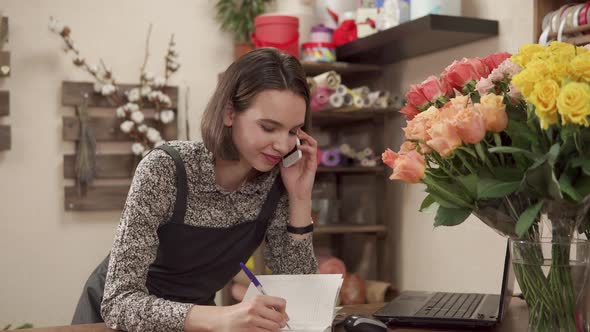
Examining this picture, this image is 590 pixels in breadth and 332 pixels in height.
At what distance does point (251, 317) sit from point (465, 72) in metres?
0.57

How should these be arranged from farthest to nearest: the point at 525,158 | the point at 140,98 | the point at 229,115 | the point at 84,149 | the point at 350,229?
the point at 140,98 → the point at 84,149 → the point at 350,229 → the point at 229,115 → the point at 525,158

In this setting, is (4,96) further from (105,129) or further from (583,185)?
(583,185)

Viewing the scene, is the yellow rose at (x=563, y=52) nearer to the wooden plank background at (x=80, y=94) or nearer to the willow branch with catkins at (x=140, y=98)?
the willow branch with catkins at (x=140, y=98)

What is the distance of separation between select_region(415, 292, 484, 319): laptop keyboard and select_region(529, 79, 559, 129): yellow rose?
1.96 feet

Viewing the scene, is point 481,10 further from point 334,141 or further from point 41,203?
point 41,203

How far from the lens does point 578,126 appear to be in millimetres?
977

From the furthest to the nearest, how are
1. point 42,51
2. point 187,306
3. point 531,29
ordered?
point 42,51 → point 531,29 → point 187,306

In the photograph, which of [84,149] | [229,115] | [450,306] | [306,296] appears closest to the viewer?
[306,296]

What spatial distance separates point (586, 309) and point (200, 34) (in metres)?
3.10

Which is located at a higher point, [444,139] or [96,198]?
[444,139]

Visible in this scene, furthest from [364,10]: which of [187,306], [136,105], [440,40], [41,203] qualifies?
[187,306]

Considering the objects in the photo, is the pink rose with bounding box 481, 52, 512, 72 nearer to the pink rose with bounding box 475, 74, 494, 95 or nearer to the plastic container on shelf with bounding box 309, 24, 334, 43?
the pink rose with bounding box 475, 74, 494, 95

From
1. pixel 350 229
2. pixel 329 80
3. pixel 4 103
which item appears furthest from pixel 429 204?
pixel 4 103

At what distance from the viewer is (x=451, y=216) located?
1.12 metres
